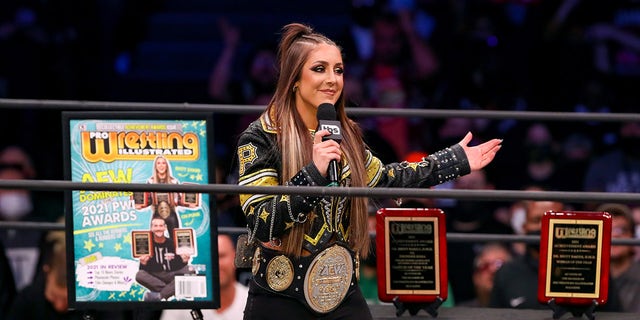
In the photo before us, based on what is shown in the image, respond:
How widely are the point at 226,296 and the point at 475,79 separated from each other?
3247mm

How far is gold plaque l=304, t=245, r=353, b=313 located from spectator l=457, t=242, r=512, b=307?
→ 2.64 m

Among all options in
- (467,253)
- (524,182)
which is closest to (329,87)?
(467,253)

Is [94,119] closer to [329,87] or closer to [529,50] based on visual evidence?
[329,87]

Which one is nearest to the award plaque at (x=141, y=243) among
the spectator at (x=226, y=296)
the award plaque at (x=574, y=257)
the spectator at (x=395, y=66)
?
the award plaque at (x=574, y=257)

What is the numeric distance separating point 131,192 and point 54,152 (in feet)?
14.6

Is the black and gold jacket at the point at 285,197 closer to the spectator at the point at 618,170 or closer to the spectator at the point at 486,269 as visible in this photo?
the spectator at the point at 486,269

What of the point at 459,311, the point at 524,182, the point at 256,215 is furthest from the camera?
the point at 524,182

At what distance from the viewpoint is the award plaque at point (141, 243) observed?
4.14 meters

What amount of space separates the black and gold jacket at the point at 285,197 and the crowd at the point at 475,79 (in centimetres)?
346

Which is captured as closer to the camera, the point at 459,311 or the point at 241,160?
the point at 241,160

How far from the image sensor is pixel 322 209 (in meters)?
3.83

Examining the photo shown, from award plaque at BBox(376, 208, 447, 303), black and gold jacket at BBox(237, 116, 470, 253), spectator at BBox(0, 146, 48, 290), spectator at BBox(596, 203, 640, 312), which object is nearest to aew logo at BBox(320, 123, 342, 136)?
black and gold jacket at BBox(237, 116, 470, 253)

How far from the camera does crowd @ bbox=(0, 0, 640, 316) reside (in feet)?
25.8

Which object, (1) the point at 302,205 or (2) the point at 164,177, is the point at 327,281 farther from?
(2) the point at 164,177
